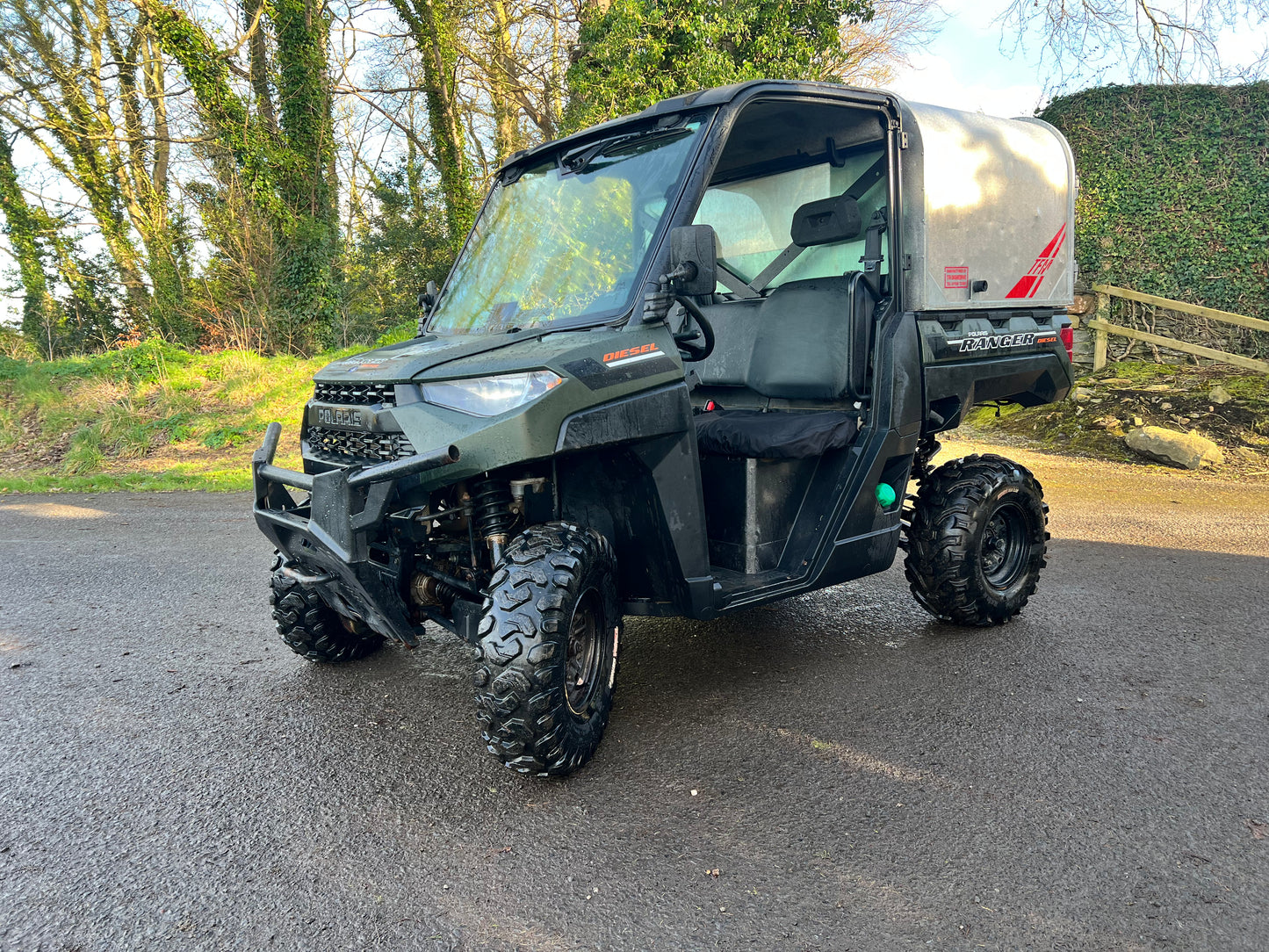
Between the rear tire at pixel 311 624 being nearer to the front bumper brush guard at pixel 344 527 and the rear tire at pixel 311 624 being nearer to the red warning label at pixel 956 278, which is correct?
the front bumper brush guard at pixel 344 527

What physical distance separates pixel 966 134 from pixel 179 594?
212 inches

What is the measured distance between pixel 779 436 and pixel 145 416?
1156 centimetres

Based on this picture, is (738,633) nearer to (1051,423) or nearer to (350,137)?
(1051,423)

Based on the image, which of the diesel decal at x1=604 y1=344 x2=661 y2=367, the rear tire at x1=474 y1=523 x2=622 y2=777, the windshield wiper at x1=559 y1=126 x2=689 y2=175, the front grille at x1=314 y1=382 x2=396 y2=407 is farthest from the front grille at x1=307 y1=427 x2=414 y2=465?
the windshield wiper at x1=559 y1=126 x2=689 y2=175

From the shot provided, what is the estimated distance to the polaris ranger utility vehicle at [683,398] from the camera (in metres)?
2.99

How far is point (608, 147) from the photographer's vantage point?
12.5 feet

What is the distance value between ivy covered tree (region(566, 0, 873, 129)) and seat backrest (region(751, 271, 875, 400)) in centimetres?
1093

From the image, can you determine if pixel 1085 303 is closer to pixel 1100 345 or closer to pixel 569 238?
pixel 1100 345

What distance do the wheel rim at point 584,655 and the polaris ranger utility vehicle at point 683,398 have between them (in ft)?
0.04

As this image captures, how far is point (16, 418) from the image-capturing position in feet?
42.8

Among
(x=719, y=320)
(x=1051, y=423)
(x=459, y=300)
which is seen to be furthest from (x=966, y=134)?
(x=1051, y=423)

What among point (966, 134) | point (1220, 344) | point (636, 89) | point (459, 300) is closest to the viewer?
point (459, 300)

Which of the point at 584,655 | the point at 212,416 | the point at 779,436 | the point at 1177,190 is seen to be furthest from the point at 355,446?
the point at 1177,190

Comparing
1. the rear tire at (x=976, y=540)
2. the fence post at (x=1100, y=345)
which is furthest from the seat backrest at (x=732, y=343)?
the fence post at (x=1100, y=345)
